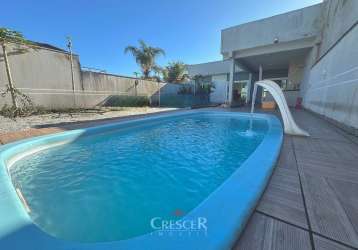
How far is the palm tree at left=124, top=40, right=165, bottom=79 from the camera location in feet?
52.8

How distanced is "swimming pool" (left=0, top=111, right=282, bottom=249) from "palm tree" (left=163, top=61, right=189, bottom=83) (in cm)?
1726

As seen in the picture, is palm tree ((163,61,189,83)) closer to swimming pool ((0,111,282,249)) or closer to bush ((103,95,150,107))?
bush ((103,95,150,107))

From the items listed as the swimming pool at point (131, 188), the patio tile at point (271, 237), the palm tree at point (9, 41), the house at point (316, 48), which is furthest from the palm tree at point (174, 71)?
the patio tile at point (271, 237)

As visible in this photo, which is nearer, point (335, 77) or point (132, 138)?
point (132, 138)

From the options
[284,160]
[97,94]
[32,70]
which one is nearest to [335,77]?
[284,160]

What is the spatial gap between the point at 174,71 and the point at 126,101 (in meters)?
10.6

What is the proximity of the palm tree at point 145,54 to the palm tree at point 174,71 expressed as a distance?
3.36 meters

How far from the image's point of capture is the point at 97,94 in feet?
32.7

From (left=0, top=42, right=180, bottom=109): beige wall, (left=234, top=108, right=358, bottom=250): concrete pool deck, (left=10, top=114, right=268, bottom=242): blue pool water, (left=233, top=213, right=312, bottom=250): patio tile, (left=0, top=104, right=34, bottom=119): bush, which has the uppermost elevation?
(left=0, top=42, right=180, bottom=109): beige wall

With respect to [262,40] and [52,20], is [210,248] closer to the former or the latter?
[262,40]

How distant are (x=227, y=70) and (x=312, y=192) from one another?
17.5 meters

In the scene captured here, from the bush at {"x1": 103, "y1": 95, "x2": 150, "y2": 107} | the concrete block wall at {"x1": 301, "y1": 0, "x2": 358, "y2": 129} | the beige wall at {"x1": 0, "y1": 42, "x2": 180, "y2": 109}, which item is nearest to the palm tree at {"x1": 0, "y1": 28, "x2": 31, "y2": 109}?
the beige wall at {"x1": 0, "y1": 42, "x2": 180, "y2": 109}

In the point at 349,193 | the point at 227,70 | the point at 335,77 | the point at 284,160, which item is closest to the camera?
the point at 349,193

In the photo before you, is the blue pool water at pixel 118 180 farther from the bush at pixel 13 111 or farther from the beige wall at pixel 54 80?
the beige wall at pixel 54 80
